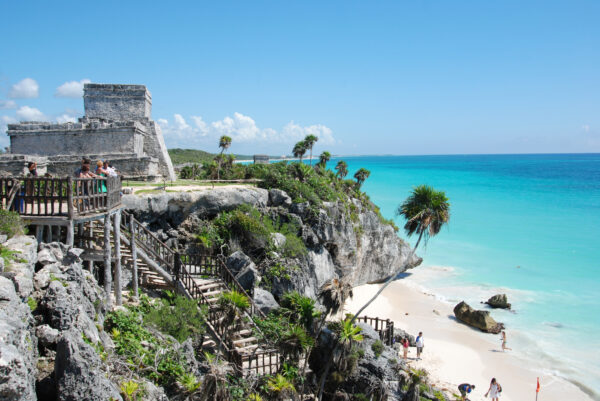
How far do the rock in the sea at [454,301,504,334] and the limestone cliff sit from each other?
8226 mm

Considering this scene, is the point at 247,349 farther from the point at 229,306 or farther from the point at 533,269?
the point at 533,269

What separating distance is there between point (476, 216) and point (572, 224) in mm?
14748

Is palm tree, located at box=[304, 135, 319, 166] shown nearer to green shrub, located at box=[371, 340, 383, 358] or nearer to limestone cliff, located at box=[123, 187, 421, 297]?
limestone cliff, located at box=[123, 187, 421, 297]

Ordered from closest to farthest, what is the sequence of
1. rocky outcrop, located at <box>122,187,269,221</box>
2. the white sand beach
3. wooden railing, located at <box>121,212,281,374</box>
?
1. wooden railing, located at <box>121,212,281,374</box>
2. rocky outcrop, located at <box>122,187,269,221</box>
3. the white sand beach

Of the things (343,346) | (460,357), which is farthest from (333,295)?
(460,357)

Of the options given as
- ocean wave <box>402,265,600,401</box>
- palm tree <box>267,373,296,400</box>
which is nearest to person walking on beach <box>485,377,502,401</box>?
ocean wave <box>402,265,600,401</box>

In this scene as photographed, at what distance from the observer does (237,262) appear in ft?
65.2

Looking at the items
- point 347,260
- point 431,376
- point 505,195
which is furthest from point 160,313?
point 505,195

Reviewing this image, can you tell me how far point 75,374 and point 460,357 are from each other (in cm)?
2216

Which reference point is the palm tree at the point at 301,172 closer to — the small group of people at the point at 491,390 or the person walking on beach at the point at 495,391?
the small group of people at the point at 491,390

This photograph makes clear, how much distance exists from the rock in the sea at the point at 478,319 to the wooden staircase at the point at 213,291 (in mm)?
18174

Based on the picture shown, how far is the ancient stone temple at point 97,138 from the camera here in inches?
979

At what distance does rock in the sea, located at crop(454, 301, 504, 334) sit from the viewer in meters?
27.5

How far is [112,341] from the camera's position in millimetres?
9914
